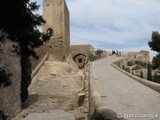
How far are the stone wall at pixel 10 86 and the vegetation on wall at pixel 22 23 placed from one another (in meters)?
8.02

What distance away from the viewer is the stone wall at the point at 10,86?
15.1 meters

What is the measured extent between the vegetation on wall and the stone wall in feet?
26.3

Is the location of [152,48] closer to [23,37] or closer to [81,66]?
[81,66]

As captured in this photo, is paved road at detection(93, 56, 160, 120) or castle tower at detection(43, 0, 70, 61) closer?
paved road at detection(93, 56, 160, 120)

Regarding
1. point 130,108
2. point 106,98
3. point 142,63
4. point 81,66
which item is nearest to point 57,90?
point 106,98

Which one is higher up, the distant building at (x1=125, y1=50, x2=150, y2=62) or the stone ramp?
the distant building at (x1=125, y1=50, x2=150, y2=62)

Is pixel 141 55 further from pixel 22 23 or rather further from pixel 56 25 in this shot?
pixel 22 23

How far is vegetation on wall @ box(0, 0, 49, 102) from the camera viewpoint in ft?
19.6

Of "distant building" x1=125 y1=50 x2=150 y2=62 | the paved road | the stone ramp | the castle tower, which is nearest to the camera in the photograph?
the paved road

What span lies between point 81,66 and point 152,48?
10692 mm

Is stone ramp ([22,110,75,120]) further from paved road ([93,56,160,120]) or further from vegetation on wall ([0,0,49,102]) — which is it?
vegetation on wall ([0,0,49,102])

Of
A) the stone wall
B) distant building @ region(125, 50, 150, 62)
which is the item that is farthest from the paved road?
distant building @ region(125, 50, 150, 62)

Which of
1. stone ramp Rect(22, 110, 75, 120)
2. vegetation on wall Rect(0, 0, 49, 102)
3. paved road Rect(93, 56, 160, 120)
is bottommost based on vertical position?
stone ramp Rect(22, 110, 75, 120)

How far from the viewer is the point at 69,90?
951 inches
